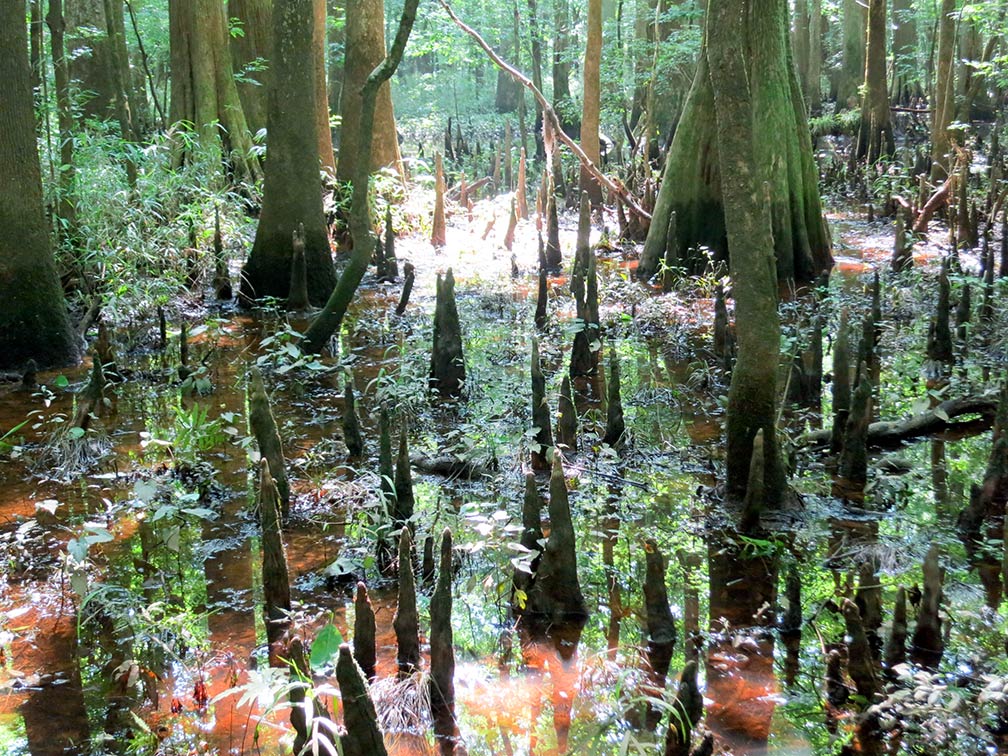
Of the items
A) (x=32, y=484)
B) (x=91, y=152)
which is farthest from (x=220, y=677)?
(x=91, y=152)

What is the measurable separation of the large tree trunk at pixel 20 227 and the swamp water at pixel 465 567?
374 mm

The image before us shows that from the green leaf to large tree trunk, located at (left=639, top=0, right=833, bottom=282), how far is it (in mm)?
6431

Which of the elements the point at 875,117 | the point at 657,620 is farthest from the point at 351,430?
the point at 875,117

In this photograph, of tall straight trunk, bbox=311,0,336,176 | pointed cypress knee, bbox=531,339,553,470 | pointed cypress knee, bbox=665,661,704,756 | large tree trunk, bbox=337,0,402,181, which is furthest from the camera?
tall straight trunk, bbox=311,0,336,176

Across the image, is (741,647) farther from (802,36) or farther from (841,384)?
(802,36)

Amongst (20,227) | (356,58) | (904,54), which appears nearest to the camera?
(20,227)

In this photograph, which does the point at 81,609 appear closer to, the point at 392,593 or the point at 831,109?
the point at 392,593

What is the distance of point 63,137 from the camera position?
30.2 feet

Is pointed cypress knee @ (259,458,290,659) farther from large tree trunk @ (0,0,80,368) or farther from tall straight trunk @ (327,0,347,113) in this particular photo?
tall straight trunk @ (327,0,347,113)

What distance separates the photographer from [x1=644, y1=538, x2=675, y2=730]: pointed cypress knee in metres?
3.29

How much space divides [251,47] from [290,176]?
5.66 meters

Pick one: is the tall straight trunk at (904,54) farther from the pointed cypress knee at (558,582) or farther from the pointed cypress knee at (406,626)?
the pointed cypress knee at (406,626)

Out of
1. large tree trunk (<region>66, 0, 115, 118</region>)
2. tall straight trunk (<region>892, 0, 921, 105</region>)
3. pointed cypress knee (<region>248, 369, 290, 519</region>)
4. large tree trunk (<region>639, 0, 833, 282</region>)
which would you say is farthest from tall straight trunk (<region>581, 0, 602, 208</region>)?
tall straight trunk (<region>892, 0, 921, 105</region>)

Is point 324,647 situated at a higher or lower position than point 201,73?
lower
